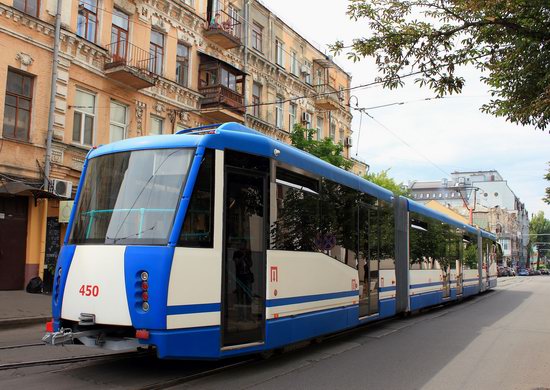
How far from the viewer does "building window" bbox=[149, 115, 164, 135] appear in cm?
2084

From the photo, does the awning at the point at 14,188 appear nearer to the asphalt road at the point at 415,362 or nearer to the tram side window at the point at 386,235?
the tram side window at the point at 386,235

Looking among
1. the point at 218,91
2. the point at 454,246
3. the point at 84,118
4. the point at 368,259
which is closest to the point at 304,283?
the point at 368,259

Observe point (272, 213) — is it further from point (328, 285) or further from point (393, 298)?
point (393, 298)

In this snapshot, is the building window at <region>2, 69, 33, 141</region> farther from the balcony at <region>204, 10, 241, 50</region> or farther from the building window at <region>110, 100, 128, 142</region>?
the balcony at <region>204, 10, 241, 50</region>

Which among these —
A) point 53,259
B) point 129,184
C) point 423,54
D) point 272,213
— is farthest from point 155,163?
point 53,259

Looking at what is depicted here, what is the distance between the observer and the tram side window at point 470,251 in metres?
20.2

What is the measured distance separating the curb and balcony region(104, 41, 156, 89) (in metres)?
9.92

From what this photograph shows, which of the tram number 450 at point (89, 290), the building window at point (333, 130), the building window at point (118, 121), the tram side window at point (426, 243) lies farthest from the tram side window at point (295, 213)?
the building window at point (333, 130)

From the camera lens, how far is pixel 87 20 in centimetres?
1825

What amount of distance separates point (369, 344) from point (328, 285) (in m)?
1.79

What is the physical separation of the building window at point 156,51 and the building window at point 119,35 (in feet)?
4.58

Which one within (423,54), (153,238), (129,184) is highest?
(423,54)

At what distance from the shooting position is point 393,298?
11.9 m

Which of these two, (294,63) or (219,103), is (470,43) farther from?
(294,63)
